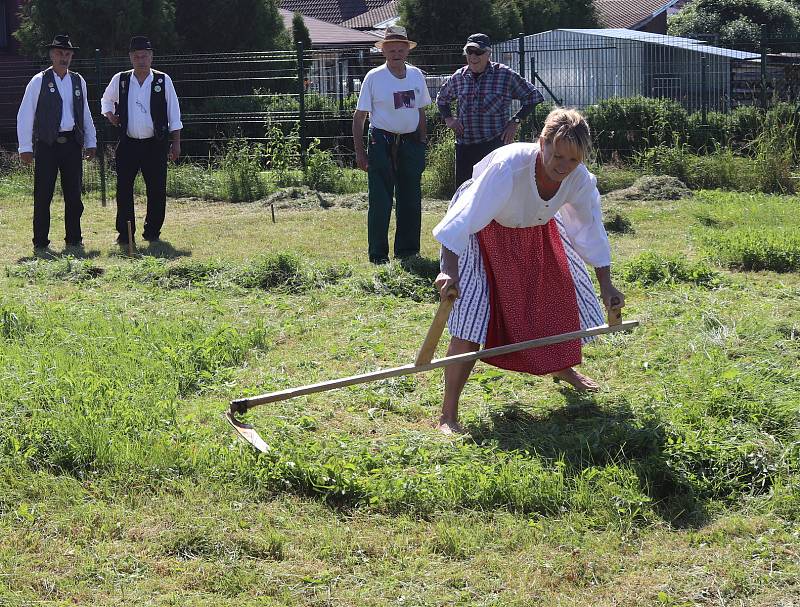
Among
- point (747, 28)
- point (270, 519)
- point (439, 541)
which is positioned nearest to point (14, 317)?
point (270, 519)

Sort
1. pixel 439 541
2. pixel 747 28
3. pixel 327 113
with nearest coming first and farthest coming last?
pixel 439 541
pixel 327 113
pixel 747 28

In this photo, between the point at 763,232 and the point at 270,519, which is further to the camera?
the point at 763,232

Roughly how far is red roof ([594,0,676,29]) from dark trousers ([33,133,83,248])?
122ft

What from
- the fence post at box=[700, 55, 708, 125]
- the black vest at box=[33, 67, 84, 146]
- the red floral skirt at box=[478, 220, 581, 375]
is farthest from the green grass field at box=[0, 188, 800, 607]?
the fence post at box=[700, 55, 708, 125]

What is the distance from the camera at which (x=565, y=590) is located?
137 inches

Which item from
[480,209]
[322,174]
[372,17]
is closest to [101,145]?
[322,174]

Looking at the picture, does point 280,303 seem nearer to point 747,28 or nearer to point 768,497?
point 768,497

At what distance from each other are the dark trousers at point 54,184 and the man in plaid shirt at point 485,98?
12.2 feet

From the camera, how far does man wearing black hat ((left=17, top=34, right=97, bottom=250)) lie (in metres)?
9.97

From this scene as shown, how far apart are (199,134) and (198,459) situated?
610 inches

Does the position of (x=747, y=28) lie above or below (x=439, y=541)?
above

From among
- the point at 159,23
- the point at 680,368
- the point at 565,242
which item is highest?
the point at 159,23

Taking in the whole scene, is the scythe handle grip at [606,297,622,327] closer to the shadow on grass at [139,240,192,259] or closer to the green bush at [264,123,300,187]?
the shadow on grass at [139,240,192,259]

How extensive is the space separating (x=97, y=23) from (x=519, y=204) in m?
17.9
